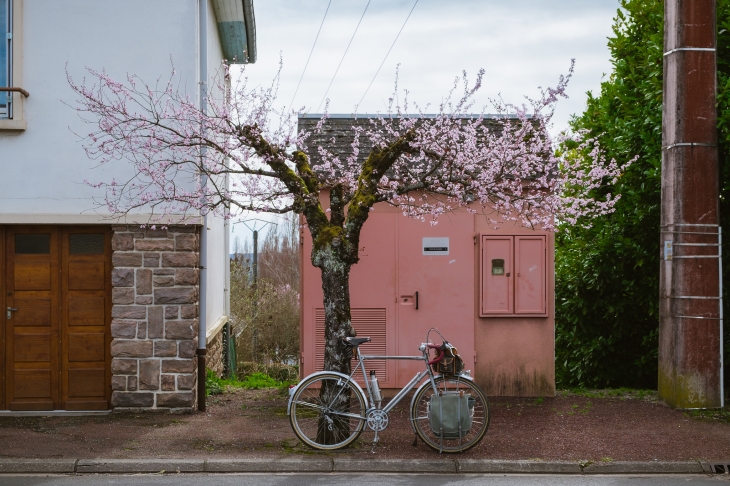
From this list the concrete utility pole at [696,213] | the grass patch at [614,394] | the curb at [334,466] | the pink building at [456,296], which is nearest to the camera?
the curb at [334,466]

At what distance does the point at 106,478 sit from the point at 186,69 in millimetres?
5261

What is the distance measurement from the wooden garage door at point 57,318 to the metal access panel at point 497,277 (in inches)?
191

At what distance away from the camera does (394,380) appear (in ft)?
38.1

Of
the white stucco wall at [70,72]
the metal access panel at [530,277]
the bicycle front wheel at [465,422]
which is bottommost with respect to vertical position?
the bicycle front wheel at [465,422]

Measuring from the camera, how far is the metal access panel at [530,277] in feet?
38.2

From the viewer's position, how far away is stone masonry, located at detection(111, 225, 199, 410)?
1074 cm

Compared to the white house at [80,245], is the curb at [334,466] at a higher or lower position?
lower

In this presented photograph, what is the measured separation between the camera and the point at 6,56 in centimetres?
1084

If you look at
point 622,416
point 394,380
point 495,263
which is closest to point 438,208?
point 495,263

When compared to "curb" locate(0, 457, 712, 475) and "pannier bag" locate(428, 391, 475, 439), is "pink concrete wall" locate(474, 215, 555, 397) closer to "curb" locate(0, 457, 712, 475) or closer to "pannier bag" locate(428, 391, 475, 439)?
"pannier bag" locate(428, 391, 475, 439)

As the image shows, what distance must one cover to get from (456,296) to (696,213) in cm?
318

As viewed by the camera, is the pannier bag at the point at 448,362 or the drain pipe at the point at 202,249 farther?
the drain pipe at the point at 202,249

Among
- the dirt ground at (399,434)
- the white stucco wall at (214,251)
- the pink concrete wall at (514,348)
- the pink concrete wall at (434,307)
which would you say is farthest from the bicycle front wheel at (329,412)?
the white stucco wall at (214,251)

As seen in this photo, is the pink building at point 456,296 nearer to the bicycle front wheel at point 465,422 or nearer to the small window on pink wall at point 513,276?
the small window on pink wall at point 513,276
